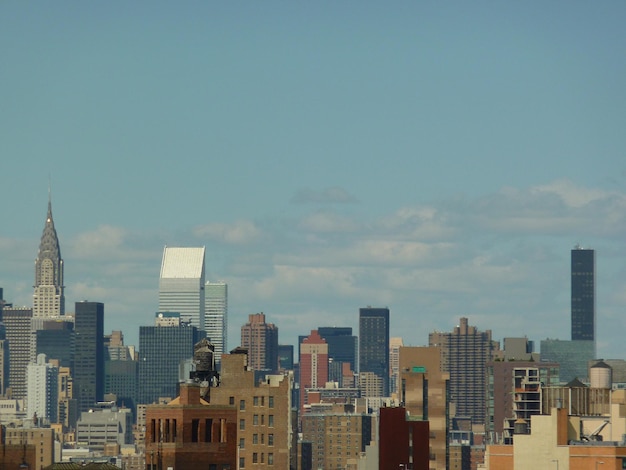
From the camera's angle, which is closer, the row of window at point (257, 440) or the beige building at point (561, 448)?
the beige building at point (561, 448)

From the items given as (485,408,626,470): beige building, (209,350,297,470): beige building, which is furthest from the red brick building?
(209,350,297,470): beige building

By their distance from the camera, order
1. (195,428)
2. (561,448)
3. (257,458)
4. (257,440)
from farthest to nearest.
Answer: (257,440), (257,458), (561,448), (195,428)

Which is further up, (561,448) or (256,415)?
(256,415)

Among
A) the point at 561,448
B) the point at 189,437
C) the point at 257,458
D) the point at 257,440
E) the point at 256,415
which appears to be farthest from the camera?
the point at 256,415

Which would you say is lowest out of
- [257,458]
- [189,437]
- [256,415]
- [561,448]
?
[257,458]

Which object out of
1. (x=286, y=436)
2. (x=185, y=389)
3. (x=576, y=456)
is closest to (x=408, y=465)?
(x=286, y=436)

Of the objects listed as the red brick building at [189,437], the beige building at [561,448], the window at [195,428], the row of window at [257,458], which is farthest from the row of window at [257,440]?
the window at [195,428]

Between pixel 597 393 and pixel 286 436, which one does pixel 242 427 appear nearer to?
pixel 286 436

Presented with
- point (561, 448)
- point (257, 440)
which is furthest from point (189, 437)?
point (257, 440)

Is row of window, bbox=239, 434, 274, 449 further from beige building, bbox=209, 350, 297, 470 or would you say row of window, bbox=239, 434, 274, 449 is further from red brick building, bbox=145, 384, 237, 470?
red brick building, bbox=145, 384, 237, 470

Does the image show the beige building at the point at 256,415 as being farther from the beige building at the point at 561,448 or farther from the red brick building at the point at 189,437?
the red brick building at the point at 189,437

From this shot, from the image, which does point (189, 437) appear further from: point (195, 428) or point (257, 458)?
point (257, 458)

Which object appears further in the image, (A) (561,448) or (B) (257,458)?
(B) (257,458)

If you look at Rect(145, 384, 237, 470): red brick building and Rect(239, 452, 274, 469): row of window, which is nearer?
Rect(145, 384, 237, 470): red brick building
